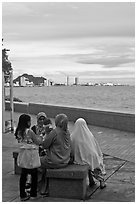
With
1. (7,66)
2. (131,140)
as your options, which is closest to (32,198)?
(131,140)

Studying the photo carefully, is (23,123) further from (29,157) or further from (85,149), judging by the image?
(85,149)

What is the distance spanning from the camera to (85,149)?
663cm

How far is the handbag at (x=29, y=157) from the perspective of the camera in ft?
20.3

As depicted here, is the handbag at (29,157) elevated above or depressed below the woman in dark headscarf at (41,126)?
below

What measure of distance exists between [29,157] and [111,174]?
2.01m

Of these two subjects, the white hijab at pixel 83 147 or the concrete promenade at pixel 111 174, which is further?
the white hijab at pixel 83 147

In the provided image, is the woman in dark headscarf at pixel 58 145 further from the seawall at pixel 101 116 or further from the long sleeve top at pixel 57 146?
the seawall at pixel 101 116

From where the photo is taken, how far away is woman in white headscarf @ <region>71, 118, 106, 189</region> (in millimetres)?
6578

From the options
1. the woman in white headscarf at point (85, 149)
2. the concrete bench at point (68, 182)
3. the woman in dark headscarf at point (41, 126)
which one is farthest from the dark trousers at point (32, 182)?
the woman in dark headscarf at point (41, 126)

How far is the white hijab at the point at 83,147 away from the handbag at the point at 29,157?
0.71m

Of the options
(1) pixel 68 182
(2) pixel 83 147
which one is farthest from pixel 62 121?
(1) pixel 68 182

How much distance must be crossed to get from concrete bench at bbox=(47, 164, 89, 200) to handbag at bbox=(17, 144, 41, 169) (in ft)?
0.83

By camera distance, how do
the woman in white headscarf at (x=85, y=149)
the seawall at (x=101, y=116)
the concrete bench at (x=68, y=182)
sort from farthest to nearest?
the seawall at (x=101, y=116), the woman in white headscarf at (x=85, y=149), the concrete bench at (x=68, y=182)

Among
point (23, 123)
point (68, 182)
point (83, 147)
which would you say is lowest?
point (68, 182)
